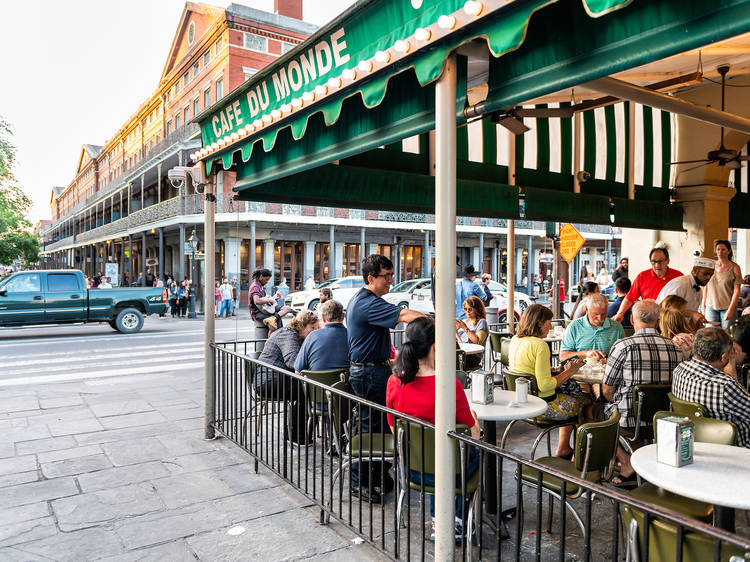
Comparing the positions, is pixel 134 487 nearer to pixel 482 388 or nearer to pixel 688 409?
pixel 482 388

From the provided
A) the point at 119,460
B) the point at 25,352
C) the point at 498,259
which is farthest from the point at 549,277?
the point at 119,460

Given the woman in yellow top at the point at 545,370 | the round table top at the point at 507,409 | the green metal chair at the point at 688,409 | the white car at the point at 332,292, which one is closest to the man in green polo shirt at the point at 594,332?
the woman in yellow top at the point at 545,370

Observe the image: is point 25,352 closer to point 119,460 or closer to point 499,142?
point 119,460

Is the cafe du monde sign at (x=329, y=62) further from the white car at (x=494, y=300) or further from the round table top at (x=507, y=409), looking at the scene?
the white car at (x=494, y=300)

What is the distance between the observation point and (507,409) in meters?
3.82

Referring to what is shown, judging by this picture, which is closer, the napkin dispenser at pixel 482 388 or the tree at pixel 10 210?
the napkin dispenser at pixel 482 388

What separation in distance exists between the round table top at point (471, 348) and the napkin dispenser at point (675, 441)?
13.0 ft

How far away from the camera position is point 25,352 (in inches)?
488

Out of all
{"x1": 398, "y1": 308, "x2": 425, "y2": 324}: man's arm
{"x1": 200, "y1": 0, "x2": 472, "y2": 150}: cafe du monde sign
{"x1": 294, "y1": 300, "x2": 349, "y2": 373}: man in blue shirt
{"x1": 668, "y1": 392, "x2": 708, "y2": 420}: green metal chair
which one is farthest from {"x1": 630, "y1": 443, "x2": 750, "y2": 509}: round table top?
{"x1": 294, "y1": 300, "x2": 349, "y2": 373}: man in blue shirt

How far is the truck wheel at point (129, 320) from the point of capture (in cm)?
1603

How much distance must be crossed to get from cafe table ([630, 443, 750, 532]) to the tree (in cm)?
3002

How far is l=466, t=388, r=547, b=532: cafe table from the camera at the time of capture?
3674mm

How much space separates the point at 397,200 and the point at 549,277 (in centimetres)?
3771

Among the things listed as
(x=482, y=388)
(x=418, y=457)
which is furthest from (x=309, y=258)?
(x=418, y=457)
